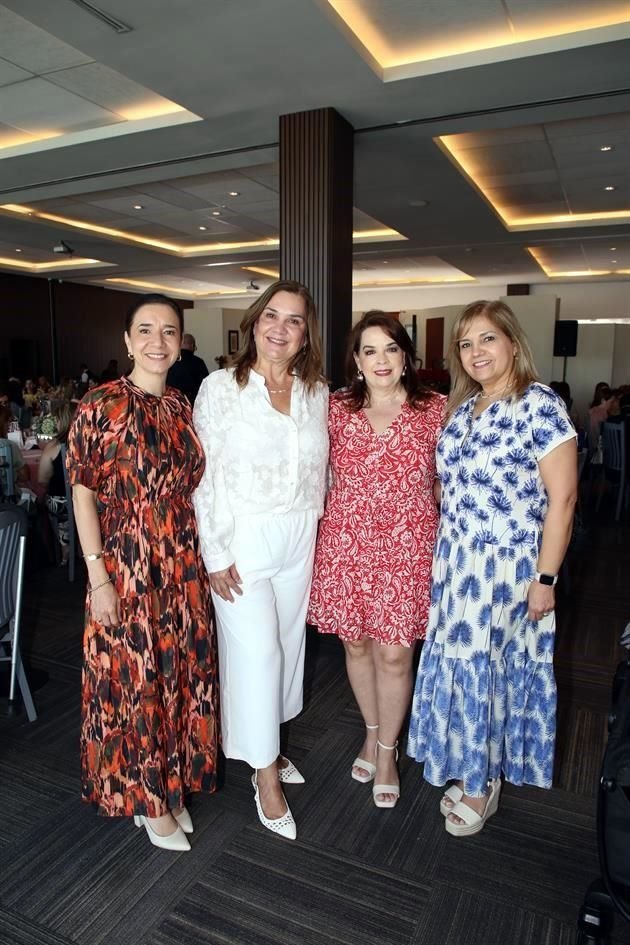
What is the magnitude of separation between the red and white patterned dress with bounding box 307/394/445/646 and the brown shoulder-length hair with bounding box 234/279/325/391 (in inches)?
7.5

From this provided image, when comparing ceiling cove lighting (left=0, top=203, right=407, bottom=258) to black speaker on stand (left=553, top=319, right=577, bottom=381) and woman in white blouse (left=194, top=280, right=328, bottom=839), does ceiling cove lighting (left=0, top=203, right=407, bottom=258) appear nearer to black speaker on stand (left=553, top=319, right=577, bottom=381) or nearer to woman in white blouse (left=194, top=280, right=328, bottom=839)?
black speaker on stand (left=553, top=319, right=577, bottom=381)

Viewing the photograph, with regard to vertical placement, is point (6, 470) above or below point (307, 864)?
above

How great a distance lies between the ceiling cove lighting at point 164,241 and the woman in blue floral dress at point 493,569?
23.1ft

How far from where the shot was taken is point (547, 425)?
1964 mm

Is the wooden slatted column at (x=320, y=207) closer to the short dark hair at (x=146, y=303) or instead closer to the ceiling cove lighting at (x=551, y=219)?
the short dark hair at (x=146, y=303)

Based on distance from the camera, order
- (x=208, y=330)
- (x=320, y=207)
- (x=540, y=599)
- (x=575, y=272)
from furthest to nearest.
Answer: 1. (x=208, y=330)
2. (x=575, y=272)
3. (x=320, y=207)
4. (x=540, y=599)

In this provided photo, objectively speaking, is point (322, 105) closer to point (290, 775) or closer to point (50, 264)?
point (290, 775)

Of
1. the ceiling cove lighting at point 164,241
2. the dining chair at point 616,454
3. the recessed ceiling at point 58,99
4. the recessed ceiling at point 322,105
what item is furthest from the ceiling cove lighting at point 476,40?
the ceiling cove lighting at point 164,241

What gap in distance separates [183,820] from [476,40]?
4.45 meters

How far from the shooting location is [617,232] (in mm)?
9305

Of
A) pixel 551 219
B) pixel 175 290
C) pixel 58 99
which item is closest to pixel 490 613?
pixel 58 99

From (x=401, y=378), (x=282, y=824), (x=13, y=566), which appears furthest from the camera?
(x=13, y=566)

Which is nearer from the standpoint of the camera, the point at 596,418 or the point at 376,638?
the point at 376,638

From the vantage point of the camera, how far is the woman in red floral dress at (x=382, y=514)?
224 centimetres
